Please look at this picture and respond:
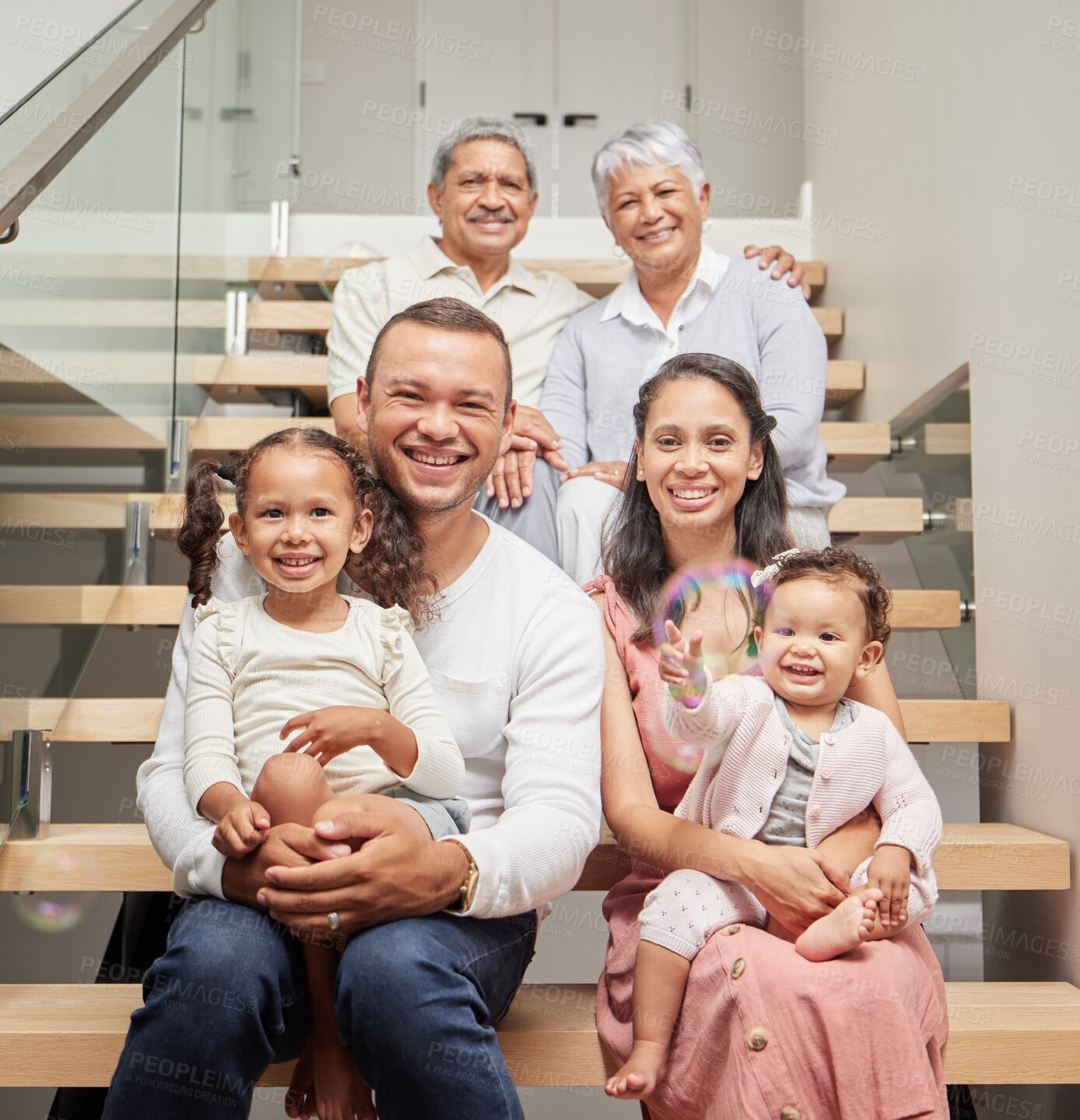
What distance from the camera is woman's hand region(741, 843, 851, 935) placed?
136cm

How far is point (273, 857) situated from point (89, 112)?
5.14 feet

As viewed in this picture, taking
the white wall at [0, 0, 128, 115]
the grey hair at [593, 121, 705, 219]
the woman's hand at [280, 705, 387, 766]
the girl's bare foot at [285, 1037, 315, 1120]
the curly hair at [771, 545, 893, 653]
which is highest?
Answer: the white wall at [0, 0, 128, 115]

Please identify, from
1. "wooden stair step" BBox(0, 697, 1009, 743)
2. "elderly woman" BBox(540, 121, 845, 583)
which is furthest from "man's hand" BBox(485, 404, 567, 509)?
"wooden stair step" BBox(0, 697, 1009, 743)

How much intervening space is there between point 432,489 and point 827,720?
25.5 inches

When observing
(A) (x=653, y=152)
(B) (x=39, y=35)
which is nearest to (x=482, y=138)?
(A) (x=653, y=152)

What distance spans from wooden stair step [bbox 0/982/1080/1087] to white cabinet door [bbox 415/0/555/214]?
4814 millimetres

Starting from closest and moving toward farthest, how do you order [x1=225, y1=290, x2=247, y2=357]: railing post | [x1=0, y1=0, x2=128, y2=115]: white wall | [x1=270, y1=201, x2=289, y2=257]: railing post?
[x1=225, y1=290, x2=247, y2=357]: railing post
[x1=0, y1=0, x2=128, y2=115]: white wall
[x1=270, y1=201, x2=289, y2=257]: railing post

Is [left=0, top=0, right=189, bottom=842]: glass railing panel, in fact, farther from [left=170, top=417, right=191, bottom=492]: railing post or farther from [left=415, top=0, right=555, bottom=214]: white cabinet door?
[left=415, top=0, right=555, bottom=214]: white cabinet door

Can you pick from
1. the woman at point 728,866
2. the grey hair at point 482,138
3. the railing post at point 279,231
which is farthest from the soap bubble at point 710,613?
the railing post at point 279,231

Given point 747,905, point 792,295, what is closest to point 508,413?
point 747,905

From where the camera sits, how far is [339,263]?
12.1 ft

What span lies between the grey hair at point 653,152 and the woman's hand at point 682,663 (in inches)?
63.6

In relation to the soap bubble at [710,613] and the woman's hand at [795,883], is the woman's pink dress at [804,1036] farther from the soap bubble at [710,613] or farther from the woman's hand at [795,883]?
the soap bubble at [710,613]

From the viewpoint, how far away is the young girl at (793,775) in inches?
53.1
